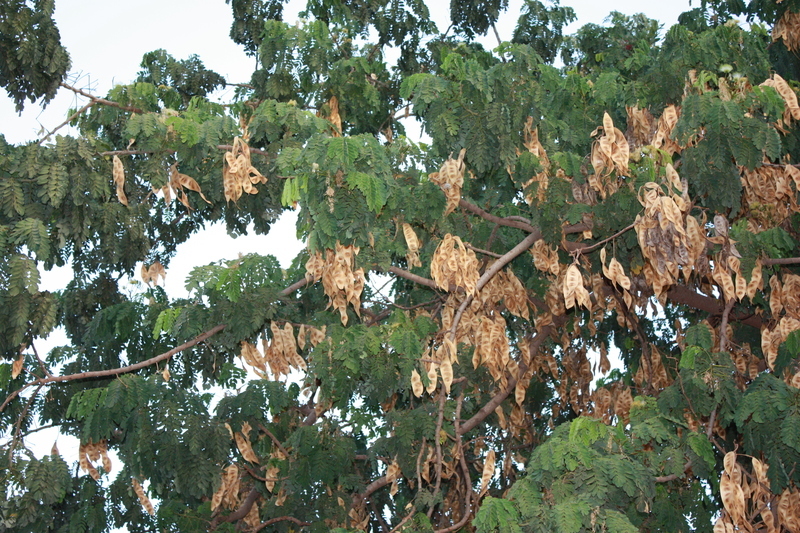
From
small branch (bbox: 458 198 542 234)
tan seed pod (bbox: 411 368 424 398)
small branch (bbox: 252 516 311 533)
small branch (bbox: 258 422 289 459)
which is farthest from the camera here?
small branch (bbox: 258 422 289 459)

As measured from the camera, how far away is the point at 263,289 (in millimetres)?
7562

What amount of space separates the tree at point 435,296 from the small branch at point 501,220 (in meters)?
0.02

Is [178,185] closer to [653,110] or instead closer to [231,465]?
[231,465]

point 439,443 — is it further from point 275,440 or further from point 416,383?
point 275,440

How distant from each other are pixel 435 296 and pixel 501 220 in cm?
131

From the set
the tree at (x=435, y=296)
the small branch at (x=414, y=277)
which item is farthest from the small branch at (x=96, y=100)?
the small branch at (x=414, y=277)

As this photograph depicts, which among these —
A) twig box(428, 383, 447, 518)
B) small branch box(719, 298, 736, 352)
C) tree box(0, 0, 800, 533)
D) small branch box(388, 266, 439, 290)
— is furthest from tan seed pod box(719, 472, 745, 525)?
small branch box(388, 266, 439, 290)

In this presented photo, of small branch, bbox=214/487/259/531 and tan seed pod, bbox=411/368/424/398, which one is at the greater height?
small branch, bbox=214/487/259/531

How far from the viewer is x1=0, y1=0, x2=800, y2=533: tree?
6668 mm

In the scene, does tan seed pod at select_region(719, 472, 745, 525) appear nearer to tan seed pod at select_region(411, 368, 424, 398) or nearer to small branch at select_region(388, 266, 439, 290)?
tan seed pod at select_region(411, 368, 424, 398)

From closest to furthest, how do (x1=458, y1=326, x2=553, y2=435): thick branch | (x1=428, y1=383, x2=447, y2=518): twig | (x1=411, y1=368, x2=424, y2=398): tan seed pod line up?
(x1=411, y1=368, x2=424, y2=398): tan seed pod, (x1=428, y1=383, x2=447, y2=518): twig, (x1=458, y1=326, x2=553, y2=435): thick branch

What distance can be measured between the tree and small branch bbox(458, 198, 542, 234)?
23mm

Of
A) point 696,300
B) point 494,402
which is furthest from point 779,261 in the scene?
point 494,402

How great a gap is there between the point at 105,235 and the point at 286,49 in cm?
210
